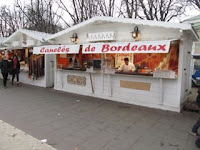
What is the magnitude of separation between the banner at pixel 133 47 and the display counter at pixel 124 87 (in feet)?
3.62

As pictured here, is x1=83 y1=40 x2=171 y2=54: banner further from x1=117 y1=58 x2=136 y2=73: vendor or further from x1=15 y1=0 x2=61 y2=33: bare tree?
x1=15 y1=0 x2=61 y2=33: bare tree

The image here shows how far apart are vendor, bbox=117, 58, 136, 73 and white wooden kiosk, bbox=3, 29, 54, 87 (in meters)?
4.74

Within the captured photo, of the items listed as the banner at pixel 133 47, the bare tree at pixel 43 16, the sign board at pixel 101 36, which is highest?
Answer: the bare tree at pixel 43 16

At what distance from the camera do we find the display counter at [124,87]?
5531 mm

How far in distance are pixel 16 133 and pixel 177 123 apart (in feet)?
14.1

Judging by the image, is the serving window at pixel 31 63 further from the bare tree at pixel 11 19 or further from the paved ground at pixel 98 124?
the bare tree at pixel 11 19

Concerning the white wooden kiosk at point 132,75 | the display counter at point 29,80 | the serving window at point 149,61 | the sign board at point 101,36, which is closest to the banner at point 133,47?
the white wooden kiosk at point 132,75

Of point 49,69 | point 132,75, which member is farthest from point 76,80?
point 132,75

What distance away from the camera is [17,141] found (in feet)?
11.4

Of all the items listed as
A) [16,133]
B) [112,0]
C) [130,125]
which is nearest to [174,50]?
[130,125]

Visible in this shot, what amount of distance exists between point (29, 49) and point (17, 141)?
786cm

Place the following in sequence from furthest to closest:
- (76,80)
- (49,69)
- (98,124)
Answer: (49,69)
(76,80)
(98,124)

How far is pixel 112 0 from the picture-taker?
18.9 m

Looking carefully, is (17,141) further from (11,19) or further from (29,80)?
(11,19)
